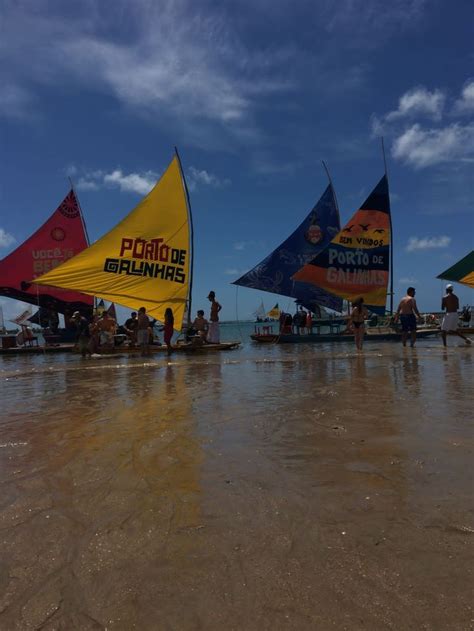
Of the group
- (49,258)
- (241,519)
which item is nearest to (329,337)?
(49,258)

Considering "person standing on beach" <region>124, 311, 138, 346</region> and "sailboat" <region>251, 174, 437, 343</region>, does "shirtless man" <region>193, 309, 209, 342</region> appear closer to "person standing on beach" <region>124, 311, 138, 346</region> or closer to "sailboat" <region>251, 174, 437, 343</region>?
"person standing on beach" <region>124, 311, 138, 346</region>

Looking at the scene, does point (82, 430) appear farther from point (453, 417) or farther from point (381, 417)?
point (453, 417)

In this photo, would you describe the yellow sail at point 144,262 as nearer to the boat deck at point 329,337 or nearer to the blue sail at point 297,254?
the boat deck at point 329,337

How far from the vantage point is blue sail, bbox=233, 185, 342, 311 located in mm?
27688

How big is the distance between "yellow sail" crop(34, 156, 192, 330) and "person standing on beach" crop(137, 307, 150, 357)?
242cm

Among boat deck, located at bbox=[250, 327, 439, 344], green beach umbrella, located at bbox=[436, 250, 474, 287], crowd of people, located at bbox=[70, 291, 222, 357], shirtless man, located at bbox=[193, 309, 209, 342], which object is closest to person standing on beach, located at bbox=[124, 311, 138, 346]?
crowd of people, located at bbox=[70, 291, 222, 357]

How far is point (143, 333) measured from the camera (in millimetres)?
16375

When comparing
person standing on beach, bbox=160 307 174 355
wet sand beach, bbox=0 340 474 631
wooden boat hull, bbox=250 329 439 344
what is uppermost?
person standing on beach, bbox=160 307 174 355

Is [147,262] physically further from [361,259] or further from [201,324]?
[361,259]

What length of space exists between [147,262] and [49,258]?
1392cm

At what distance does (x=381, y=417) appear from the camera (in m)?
4.71

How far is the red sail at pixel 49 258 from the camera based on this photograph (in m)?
29.3

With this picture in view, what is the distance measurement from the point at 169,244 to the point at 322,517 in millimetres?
17775

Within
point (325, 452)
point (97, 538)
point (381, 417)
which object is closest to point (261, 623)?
point (97, 538)
